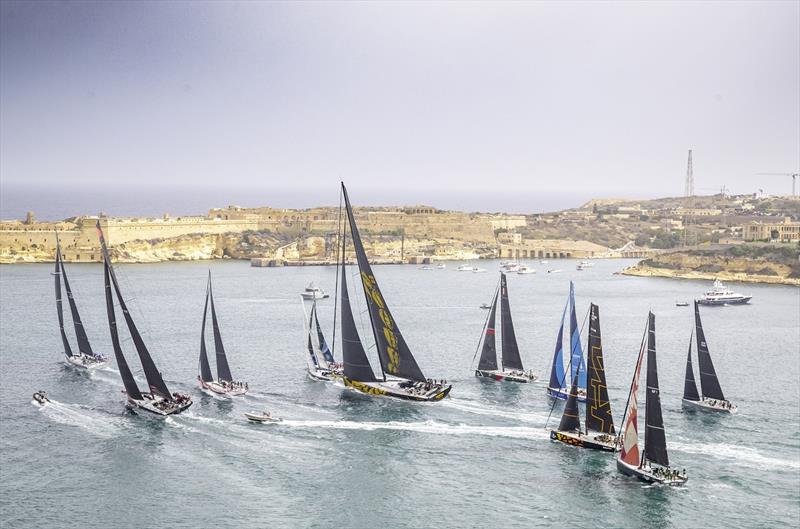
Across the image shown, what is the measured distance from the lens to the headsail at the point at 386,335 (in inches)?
1071

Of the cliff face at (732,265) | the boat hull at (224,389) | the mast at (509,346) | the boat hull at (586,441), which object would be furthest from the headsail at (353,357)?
the cliff face at (732,265)

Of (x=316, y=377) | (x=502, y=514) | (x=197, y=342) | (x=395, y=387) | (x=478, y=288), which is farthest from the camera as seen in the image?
(x=478, y=288)

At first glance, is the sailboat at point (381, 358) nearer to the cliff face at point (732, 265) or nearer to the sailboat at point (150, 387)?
the sailboat at point (150, 387)

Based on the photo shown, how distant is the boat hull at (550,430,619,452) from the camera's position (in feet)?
72.9

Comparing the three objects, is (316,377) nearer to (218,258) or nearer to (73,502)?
(73,502)

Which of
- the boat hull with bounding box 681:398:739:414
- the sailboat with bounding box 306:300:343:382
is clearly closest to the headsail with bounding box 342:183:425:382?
the sailboat with bounding box 306:300:343:382

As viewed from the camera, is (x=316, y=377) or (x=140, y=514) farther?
(x=316, y=377)

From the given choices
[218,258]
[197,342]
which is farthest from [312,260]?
[197,342]

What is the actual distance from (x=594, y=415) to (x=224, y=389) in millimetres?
9804

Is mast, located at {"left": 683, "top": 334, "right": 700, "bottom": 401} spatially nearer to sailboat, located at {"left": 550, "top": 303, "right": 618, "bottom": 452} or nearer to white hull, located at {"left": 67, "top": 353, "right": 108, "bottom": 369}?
sailboat, located at {"left": 550, "top": 303, "right": 618, "bottom": 452}

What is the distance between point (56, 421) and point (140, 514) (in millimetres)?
6788

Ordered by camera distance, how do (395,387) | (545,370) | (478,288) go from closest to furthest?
(395,387)
(545,370)
(478,288)

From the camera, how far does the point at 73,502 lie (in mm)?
19562

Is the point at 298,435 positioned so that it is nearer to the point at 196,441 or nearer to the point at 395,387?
the point at 196,441
